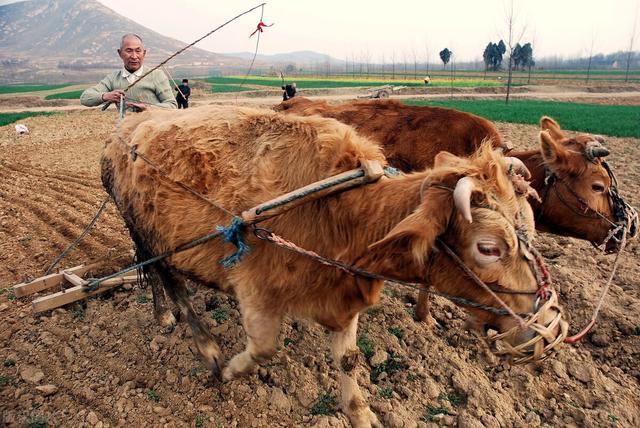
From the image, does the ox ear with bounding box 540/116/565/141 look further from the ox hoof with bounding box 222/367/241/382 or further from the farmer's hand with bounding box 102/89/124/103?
the farmer's hand with bounding box 102/89/124/103

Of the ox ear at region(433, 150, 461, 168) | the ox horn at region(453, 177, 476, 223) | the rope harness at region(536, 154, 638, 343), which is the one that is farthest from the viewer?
the rope harness at region(536, 154, 638, 343)

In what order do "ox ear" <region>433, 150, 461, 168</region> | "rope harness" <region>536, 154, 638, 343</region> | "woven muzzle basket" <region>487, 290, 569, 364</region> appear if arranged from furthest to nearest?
1. "rope harness" <region>536, 154, 638, 343</region>
2. "ox ear" <region>433, 150, 461, 168</region>
3. "woven muzzle basket" <region>487, 290, 569, 364</region>

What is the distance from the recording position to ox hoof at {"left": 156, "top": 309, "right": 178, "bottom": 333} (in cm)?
463

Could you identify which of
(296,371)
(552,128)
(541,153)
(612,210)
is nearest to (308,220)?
(296,371)

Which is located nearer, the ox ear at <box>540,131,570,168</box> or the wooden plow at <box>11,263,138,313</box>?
the ox ear at <box>540,131,570,168</box>

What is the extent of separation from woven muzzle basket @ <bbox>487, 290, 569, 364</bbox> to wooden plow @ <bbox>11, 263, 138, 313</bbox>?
4.16m

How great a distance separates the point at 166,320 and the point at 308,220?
2561 mm

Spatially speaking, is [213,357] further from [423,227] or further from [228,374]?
[423,227]

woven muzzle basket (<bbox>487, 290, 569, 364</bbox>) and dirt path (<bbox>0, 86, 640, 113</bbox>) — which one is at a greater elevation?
woven muzzle basket (<bbox>487, 290, 569, 364</bbox>)

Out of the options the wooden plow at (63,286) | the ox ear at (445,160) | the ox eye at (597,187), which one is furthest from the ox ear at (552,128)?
the wooden plow at (63,286)

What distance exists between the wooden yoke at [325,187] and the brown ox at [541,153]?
1651 millimetres

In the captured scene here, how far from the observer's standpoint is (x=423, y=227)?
2.22m

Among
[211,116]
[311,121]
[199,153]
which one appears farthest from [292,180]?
[211,116]

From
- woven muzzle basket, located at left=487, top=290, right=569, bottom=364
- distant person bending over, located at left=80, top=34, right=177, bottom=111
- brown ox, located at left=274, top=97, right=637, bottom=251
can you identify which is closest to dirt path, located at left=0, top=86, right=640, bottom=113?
distant person bending over, located at left=80, top=34, right=177, bottom=111
